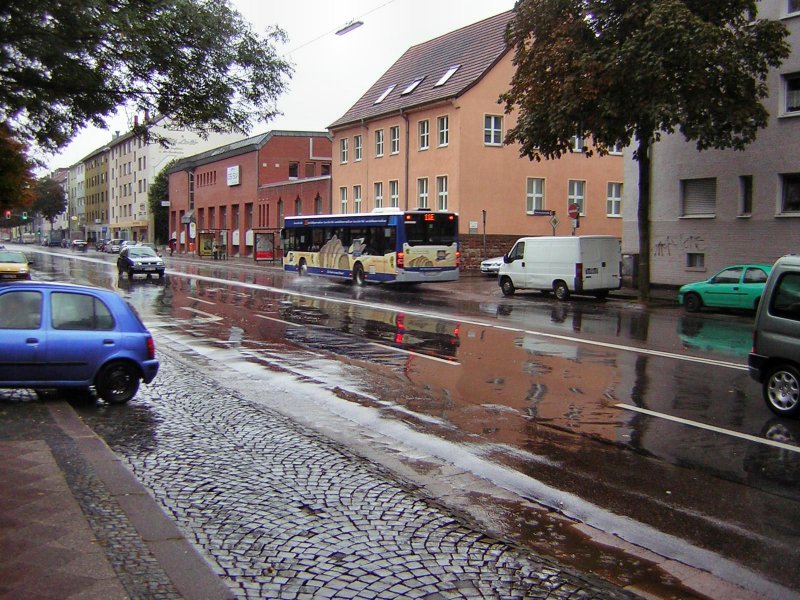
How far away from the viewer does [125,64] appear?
883 centimetres

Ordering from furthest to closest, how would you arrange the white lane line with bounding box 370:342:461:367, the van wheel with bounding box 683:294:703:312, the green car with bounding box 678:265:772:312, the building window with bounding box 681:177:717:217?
the building window with bounding box 681:177:717:217, the van wheel with bounding box 683:294:703:312, the green car with bounding box 678:265:772:312, the white lane line with bounding box 370:342:461:367

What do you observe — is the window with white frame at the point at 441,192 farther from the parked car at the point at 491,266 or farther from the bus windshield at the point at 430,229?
the bus windshield at the point at 430,229

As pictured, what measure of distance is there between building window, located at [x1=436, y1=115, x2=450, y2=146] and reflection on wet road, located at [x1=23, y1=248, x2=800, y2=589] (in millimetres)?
19753

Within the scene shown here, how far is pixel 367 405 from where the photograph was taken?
9.24 metres

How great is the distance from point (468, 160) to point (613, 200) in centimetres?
1124

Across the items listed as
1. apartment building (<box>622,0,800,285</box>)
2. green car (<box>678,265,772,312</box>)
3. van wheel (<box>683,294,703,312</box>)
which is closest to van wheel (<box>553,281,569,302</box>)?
green car (<box>678,265,772,312</box>)

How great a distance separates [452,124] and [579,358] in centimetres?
2833

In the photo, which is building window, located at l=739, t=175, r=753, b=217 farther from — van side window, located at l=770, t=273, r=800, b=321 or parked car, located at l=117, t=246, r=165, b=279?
parked car, located at l=117, t=246, r=165, b=279

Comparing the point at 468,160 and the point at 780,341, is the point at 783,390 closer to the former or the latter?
the point at 780,341

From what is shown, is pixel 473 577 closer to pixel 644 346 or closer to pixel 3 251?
pixel 644 346

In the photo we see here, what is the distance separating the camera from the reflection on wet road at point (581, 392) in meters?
5.86

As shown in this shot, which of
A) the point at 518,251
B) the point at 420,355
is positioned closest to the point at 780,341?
the point at 420,355

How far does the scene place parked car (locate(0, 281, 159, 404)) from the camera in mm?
8461

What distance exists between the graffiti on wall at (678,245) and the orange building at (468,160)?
7.91 metres
